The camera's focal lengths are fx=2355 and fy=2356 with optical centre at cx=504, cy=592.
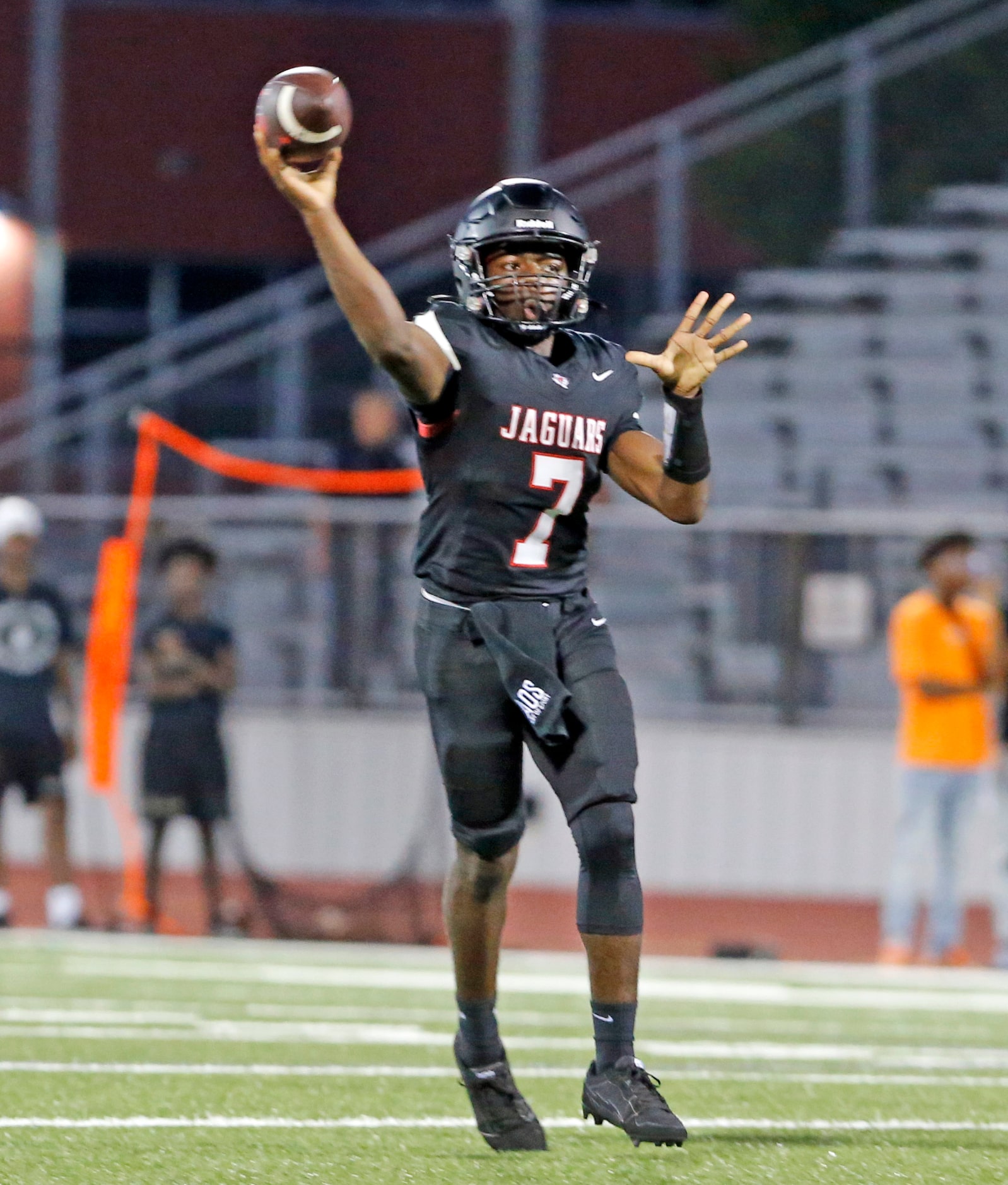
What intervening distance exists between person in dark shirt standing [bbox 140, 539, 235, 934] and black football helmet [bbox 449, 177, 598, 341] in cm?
651

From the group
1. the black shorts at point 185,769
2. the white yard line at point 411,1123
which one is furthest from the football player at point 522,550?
the black shorts at point 185,769

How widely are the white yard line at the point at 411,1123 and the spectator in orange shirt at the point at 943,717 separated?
545 centimetres

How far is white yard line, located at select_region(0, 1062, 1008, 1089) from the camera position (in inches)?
217

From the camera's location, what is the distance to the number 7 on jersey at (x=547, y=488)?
463cm

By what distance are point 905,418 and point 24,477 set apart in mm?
5267

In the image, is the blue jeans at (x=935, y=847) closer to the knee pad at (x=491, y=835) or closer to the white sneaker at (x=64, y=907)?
the white sneaker at (x=64, y=907)

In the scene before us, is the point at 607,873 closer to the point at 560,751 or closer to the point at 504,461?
the point at 560,751

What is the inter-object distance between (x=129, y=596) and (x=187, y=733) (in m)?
1.13

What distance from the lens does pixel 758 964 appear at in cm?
988

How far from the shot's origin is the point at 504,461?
15.1 ft

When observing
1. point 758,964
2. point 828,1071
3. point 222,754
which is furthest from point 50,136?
point 828,1071

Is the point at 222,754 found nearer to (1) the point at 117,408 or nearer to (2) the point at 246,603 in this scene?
(2) the point at 246,603

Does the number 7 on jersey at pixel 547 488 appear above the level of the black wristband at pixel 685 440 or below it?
below

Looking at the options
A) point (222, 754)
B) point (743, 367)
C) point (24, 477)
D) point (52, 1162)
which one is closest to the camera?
point (52, 1162)
